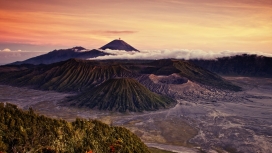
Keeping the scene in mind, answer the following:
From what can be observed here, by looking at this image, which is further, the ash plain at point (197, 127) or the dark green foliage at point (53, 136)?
the ash plain at point (197, 127)

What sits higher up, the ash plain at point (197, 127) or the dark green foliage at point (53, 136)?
the dark green foliage at point (53, 136)

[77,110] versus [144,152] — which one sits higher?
[144,152]

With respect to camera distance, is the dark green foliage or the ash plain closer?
the dark green foliage

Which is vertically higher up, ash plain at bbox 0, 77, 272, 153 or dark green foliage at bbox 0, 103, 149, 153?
dark green foliage at bbox 0, 103, 149, 153

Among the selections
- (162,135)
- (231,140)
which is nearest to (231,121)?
(231,140)

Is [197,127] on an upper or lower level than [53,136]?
lower

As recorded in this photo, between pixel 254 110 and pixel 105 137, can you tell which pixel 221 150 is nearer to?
pixel 105 137

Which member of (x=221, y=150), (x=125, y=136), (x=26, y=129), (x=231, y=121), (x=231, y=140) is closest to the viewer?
(x=26, y=129)

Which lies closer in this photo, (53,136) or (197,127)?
(53,136)
